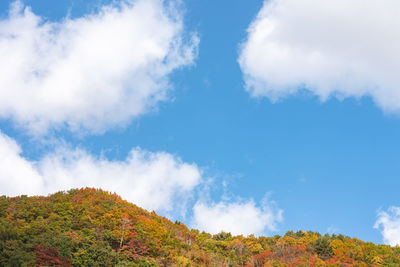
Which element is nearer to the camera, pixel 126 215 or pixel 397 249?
pixel 126 215

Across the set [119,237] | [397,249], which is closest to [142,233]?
[119,237]

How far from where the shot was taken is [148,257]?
33812 millimetres

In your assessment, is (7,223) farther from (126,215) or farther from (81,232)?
(126,215)

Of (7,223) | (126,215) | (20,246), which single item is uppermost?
(126,215)

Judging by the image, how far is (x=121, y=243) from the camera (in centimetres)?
3338

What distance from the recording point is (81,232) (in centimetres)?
3256

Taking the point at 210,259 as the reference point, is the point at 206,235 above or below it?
above

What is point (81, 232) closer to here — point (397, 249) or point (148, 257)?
point (148, 257)

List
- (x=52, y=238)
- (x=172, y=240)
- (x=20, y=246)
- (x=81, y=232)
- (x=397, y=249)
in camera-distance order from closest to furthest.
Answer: (x=20, y=246) → (x=52, y=238) → (x=81, y=232) → (x=172, y=240) → (x=397, y=249)

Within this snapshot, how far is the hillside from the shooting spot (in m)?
29.0

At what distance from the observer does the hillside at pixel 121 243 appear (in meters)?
29.0

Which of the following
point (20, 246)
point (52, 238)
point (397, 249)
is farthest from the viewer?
point (397, 249)

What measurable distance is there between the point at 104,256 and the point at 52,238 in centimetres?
483

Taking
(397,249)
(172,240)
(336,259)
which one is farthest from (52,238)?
(397,249)
